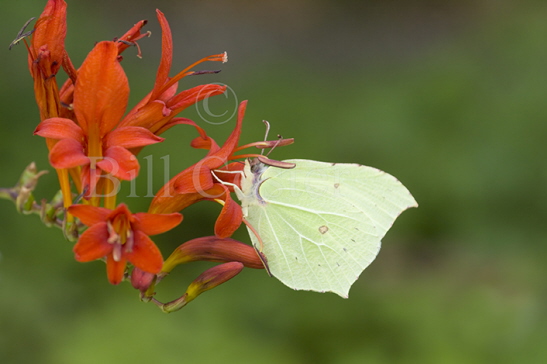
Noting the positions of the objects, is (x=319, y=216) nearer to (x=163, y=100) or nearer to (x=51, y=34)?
(x=163, y=100)

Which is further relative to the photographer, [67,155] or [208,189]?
[208,189]

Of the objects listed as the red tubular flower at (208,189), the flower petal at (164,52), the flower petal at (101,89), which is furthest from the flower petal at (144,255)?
the flower petal at (164,52)

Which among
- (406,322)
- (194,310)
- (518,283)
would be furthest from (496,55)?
(194,310)

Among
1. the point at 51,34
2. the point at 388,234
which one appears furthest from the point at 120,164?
the point at 388,234

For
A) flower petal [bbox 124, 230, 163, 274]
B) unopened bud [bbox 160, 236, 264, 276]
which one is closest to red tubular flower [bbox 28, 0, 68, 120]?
flower petal [bbox 124, 230, 163, 274]

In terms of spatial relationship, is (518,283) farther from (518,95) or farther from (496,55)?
(496,55)
